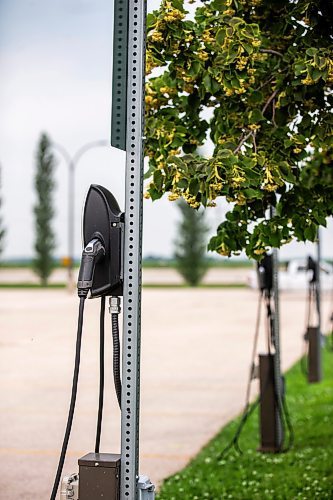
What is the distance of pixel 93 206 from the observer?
273 cm

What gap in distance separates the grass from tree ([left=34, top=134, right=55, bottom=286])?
39.1 meters

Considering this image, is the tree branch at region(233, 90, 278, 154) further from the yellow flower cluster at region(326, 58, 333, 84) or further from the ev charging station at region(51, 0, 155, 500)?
the ev charging station at region(51, 0, 155, 500)

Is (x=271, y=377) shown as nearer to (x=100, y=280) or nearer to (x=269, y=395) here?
(x=269, y=395)

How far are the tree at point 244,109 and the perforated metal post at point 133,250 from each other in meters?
0.41

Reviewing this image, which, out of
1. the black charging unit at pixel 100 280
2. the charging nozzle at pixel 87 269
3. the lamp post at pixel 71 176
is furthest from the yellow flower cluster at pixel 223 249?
the lamp post at pixel 71 176

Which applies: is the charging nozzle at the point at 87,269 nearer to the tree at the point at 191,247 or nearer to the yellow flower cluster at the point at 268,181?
the yellow flower cluster at the point at 268,181

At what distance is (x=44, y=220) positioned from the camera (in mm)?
45938

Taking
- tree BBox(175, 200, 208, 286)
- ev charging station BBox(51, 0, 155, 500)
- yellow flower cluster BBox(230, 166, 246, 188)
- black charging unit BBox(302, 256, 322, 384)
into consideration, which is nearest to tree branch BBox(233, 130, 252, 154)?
yellow flower cluster BBox(230, 166, 246, 188)

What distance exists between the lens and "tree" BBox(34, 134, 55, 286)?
4581 centimetres

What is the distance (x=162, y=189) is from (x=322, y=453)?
2.91 metres

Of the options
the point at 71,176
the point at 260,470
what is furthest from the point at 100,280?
the point at 71,176

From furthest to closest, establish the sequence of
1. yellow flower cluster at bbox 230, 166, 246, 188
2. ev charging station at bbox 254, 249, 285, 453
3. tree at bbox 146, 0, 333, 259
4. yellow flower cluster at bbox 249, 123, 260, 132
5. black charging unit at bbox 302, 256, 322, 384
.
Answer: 1. black charging unit at bbox 302, 256, 322, 384
2. ev charging station at bbox 254, 249, 285, 453
3. yellow flower cluster at bbox 249, 123, 260, 132
4. tree at bbox 146, 0, 333, 259
5. yellow flower cluster at bbox 230, 166, 246, 188

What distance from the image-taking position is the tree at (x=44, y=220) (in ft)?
150

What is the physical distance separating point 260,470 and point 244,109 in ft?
8.42
